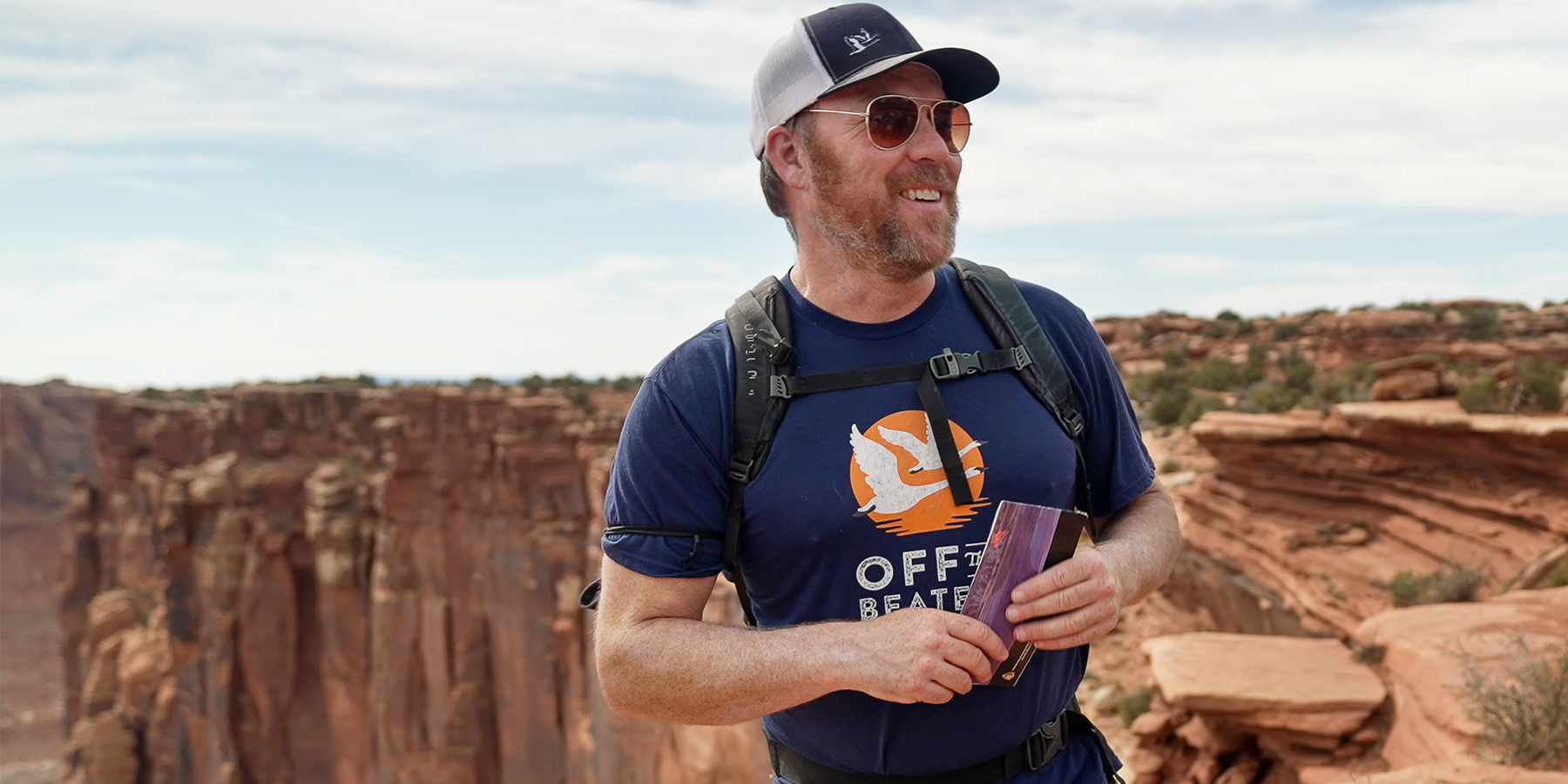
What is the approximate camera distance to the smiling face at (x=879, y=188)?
2070mm

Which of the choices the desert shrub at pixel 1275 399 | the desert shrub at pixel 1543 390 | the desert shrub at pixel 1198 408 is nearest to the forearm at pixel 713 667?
the desert shrub at pixel 1543 390

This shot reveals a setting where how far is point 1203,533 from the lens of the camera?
10539 mm

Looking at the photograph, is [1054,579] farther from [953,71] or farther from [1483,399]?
[1483,399]

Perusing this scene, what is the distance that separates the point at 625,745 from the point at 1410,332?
681 inches

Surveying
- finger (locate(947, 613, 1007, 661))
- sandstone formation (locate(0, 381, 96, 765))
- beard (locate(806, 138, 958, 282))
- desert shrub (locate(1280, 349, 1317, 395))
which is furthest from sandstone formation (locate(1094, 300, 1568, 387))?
sandstone formation (locate(0, 381, 96, 765))

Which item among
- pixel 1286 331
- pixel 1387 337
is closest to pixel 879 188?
pixel 1387 337

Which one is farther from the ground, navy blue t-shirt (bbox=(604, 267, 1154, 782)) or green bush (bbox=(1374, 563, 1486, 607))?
navy blue t-shirt (bbox=(604, 267, 1154, 782))

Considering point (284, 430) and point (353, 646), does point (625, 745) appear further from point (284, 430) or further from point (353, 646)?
point (284, 430)

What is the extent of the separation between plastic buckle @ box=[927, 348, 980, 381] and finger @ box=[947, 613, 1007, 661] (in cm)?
50

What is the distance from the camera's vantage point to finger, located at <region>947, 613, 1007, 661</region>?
1693 mm

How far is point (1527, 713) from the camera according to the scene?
4.60m

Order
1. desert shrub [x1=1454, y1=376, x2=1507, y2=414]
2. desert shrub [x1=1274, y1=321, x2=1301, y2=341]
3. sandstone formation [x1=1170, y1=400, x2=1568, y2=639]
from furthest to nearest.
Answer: desert shrub [x1=1274, y1=321, x2=1301, y2=341] → desert shrub [x1=1454, y1=376, x2=1507, y2=414] → sandstone formation [x1=1170, y1=400, x2=1568, y2=639]

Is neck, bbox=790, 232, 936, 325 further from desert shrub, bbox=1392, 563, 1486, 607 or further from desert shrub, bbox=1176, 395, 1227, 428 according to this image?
desert shrub, bbox=1176, 395, 1227, 428

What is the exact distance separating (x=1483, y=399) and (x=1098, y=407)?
28.9 ft
